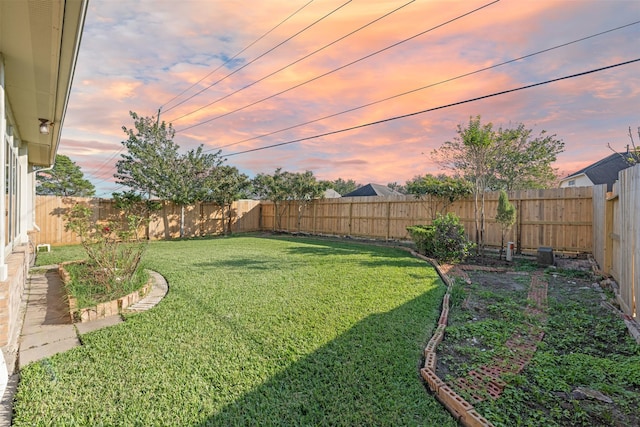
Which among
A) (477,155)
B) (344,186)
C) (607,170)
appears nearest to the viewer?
(477,155)

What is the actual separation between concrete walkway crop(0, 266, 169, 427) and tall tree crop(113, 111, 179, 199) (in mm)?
8655

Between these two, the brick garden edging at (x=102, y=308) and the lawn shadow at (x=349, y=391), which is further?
the brick garden edging at (x=102, y=308)

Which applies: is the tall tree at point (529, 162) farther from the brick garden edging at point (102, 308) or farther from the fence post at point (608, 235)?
the brick garden edging at point (102, 308)

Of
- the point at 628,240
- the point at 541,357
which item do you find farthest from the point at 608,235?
the point at 541,357

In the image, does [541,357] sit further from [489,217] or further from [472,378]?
[489,217]

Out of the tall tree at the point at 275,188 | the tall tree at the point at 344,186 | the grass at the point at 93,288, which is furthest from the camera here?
the tall tree at the point at 344,186

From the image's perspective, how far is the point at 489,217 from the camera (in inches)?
372

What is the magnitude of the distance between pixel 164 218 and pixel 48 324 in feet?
38.0

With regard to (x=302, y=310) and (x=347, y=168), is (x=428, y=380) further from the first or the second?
(x=347, y=168)

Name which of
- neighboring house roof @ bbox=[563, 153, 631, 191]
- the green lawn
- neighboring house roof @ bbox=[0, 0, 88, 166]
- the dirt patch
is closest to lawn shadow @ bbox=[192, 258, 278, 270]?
the green lawn

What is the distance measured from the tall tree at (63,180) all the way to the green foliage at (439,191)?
106ft

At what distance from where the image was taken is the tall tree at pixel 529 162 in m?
15.9

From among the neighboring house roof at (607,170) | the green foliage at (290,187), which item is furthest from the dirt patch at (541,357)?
the neighboring house roof at (607,170)

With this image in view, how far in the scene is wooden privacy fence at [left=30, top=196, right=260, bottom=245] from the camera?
35.6 feet
